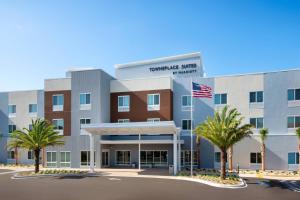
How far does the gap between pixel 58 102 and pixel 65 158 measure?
846 cm

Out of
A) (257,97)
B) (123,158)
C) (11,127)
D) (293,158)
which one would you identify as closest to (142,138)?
(123,158)

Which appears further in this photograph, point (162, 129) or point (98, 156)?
point (98, 156)

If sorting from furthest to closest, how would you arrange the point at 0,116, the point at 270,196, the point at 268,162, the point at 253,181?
the point at 0,116 < the point at 268,162 < the point at 253,181 < the point at 270,196

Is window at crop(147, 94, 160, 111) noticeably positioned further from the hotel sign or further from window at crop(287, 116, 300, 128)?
window at crop(287, 116, 300, 128)

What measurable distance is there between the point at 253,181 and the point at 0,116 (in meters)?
44.2

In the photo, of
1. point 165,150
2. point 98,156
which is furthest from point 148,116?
point 98,156

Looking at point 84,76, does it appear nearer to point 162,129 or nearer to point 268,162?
point 162,129

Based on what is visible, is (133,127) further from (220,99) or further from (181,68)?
(181,68)

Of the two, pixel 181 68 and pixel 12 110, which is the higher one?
pixel 181 68

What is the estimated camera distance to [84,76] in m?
43.2

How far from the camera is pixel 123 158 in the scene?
1716 inches

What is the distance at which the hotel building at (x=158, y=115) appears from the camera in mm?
38469

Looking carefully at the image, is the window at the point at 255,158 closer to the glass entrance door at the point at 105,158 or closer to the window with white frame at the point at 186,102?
the window with white frame at the point at 186,102

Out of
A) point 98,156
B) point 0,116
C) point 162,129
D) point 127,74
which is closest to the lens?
point 162,129
